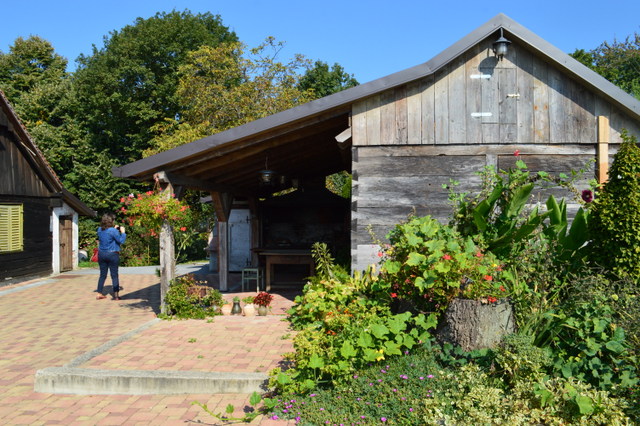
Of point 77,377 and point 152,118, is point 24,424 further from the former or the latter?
point 152,118

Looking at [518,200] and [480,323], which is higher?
[518,200]

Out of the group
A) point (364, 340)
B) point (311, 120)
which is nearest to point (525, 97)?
point (311, 120)

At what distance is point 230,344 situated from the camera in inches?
258

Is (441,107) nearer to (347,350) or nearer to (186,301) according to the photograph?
(347,350)

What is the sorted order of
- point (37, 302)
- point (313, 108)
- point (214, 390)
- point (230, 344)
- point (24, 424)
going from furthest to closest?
point (37, 302) < point (313, 108) < point (230, 344) < point (214, 390) < point (24, 424)

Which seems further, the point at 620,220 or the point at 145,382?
the point at 620,220

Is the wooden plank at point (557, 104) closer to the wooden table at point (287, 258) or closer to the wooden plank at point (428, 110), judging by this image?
the wooden plank at point (428, 110)

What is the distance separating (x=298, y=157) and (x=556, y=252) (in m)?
6.50

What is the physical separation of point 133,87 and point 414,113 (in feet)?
73.3

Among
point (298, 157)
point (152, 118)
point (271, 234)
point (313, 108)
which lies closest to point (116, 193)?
point (152, 118)

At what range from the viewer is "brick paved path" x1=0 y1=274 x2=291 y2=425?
469 centimetres

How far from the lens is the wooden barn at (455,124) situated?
24.6 feet

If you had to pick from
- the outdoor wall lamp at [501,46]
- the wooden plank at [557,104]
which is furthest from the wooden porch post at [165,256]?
the wooden plank at [557,104]

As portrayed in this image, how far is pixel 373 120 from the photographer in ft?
25.8
